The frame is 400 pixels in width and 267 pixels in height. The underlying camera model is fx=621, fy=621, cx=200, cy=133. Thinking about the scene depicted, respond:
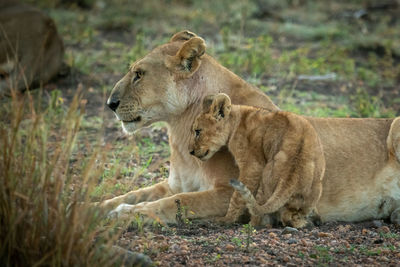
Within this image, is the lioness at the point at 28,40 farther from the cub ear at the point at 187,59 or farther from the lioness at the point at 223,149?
the cub ear at the point at 187,59

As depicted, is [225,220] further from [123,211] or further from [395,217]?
[395,217]

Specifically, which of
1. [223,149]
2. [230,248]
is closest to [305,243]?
[230,248]

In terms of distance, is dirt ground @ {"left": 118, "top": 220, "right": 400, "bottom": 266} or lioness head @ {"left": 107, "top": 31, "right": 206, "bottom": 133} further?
lioness head @ {"left": 107, "top": 31, "right": 206, "bottom": 133}

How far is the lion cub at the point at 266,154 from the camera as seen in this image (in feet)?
14.1

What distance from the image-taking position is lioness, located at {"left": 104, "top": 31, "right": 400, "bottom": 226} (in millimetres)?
4965

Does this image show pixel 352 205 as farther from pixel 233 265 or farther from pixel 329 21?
pixel 329 21

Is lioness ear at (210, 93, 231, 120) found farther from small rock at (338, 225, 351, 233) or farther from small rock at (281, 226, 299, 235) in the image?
small rock at (338, 225, 351, 233)

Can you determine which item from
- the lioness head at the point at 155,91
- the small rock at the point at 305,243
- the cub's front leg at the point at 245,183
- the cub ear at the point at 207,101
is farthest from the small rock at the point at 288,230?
the lioness head at the point at 155,91

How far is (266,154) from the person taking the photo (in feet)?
14.6

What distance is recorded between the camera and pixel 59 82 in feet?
30.7

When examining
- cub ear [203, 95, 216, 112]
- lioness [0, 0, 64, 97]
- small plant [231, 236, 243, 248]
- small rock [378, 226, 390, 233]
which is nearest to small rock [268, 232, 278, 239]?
small plant [231, 236, 243, 248]

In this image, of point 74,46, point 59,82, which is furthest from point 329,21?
point 59,82

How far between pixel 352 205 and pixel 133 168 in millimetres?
2277

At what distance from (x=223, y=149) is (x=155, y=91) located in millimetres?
741
